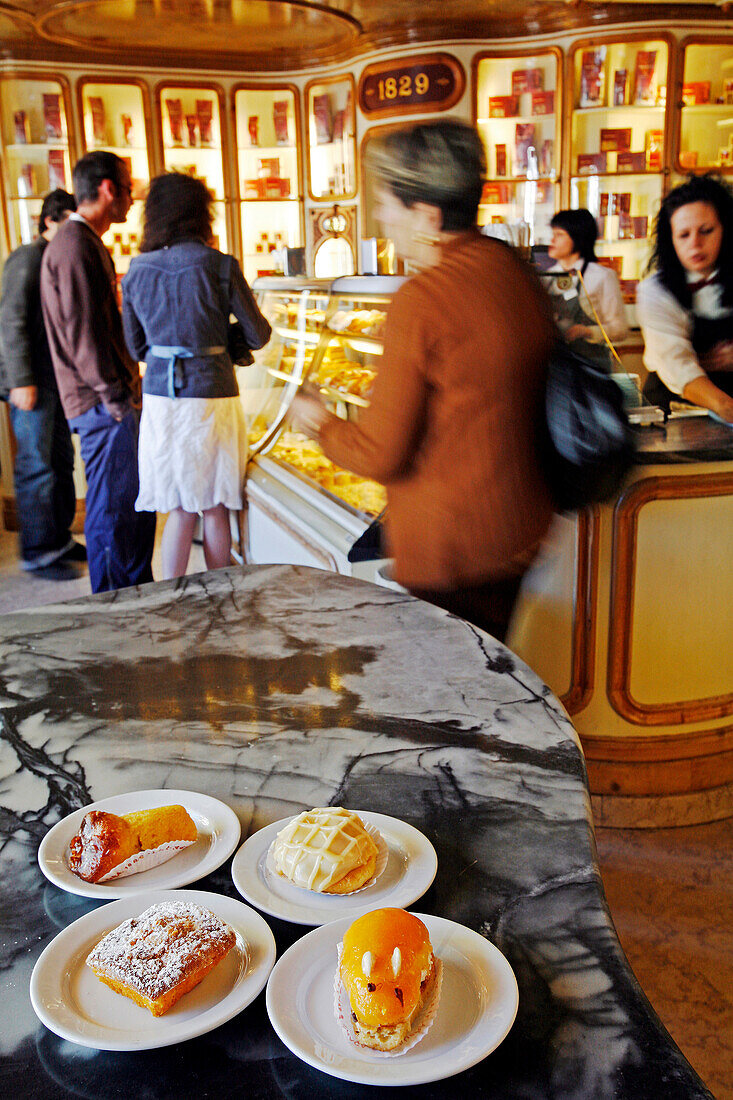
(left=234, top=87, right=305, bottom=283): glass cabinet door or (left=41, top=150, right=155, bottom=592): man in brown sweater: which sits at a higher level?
(left=234, top=87, right=305, bottom=283): glass cabinet door

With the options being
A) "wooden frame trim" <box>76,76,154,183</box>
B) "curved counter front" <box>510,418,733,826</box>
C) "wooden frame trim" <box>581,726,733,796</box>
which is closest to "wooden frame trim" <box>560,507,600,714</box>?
"curved counter front" <box>510,418,733,826</box>

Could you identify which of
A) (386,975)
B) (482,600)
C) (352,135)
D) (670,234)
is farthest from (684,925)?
(352,135)

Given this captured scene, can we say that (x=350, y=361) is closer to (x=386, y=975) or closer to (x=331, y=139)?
(x=386, y=975)

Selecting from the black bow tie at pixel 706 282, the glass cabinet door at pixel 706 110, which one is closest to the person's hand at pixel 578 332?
the black bow tie at pixel 706 282

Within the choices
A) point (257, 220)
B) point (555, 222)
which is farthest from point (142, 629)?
point (257, 220)

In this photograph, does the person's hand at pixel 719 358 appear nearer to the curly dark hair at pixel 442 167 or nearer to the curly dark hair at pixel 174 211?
the curly dark hair at pixel 442 167

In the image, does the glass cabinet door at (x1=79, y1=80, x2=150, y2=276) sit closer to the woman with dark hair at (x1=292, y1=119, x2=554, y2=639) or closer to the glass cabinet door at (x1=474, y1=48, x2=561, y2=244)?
the glass cabinet door at (x1=474, y1=48, x2=561, y2=244)

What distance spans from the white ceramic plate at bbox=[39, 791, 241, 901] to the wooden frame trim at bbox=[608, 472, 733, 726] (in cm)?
173

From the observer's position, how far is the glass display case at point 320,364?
9.91 ft

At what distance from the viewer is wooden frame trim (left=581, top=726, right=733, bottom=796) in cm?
264

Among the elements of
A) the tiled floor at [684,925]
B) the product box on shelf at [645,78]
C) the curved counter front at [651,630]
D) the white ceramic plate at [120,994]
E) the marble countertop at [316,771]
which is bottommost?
the tiled floor at [684,925]

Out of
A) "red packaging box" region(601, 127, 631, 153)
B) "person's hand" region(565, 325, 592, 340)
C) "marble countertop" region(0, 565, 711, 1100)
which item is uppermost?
"red packaging box" region(601, 127, 631, 153)

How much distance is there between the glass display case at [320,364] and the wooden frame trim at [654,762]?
1.03 metres

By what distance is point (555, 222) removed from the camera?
14.2 ft
